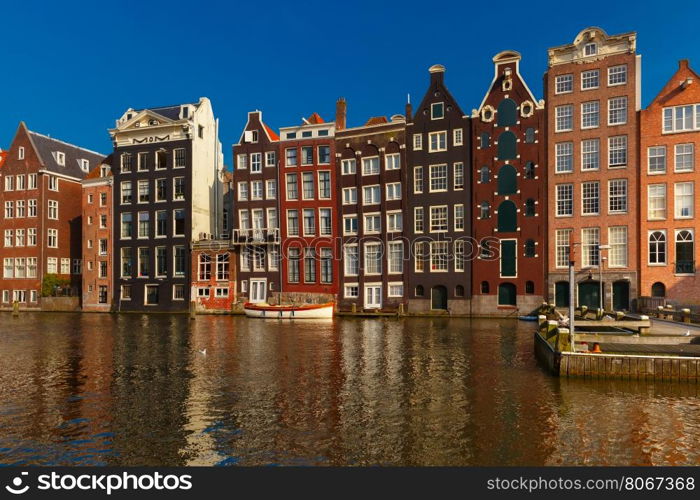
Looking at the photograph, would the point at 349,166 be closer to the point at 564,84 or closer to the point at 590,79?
the point at 564,84

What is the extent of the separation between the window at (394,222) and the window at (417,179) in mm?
3505

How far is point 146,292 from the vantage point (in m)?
71.1

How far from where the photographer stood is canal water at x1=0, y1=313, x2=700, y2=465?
47.9ft

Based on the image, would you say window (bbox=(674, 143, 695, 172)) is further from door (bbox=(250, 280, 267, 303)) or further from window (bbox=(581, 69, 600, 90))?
door (bbox=(250, 280, 267, 303))

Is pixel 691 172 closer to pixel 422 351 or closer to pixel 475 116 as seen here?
pixel 475 116

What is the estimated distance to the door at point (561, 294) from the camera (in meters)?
54.5

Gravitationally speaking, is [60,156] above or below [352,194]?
above

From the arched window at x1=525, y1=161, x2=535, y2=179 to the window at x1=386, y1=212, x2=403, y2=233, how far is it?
47.9 ft

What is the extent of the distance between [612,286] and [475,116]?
23033mm

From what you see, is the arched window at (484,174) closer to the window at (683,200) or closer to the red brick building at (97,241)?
the window at (683,200)

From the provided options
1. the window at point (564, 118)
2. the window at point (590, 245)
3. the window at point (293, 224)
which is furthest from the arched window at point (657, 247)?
the window at point (293, 224)

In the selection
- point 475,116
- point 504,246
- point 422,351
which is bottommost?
point 422,351

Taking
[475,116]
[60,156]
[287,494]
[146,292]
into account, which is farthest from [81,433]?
[60,156]

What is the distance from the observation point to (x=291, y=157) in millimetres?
66688
